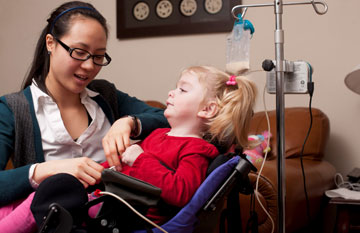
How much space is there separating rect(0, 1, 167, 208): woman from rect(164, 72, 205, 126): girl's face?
0.13 m

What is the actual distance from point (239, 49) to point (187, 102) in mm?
292

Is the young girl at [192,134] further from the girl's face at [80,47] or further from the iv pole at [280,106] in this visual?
the girl's face at [80,47]

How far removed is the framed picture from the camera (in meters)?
2.96

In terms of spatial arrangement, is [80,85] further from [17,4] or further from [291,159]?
[17,4]

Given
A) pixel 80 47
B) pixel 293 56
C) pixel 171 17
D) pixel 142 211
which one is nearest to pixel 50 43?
pixel 80 47

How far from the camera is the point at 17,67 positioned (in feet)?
12.3

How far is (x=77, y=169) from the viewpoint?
1.11m

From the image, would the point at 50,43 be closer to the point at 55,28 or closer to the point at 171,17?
the point at 55,28


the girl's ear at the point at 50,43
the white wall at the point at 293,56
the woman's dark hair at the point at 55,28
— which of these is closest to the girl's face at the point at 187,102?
the woman's dark hair at the point at 55,28

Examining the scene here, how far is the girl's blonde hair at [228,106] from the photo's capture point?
51.9 inches

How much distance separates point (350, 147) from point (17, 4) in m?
3.14

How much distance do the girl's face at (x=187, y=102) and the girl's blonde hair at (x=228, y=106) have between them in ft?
0.09

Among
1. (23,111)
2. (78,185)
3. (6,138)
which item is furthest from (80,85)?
(78,185)

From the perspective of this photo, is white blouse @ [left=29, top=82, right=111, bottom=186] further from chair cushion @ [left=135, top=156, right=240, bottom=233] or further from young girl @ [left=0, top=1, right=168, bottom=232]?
chair cushion @ [left=135, top=156, right=240, bottom=233]
